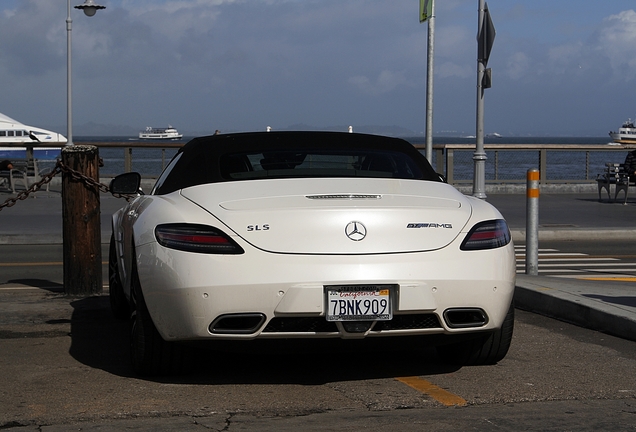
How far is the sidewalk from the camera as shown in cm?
711

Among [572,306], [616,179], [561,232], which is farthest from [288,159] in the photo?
[616,179]

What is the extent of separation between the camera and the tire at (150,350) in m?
5.28

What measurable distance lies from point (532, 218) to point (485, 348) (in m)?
3.63

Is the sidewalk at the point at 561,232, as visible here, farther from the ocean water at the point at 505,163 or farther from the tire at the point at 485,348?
the tire at the point at 485,348

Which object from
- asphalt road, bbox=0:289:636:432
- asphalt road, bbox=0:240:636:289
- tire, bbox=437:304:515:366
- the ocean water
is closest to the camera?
asphalt road, bbox=0:289:636:432

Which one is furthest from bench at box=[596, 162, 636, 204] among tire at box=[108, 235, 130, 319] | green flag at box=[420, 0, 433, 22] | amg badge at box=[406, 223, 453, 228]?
amg badge at box=[406, 223, 453, 228]

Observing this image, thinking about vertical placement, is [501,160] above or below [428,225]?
below

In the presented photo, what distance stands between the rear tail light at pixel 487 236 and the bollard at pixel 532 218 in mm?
3448

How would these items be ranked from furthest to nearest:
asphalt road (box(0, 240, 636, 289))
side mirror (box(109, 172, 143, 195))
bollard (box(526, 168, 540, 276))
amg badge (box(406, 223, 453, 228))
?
asphalt road (box(0, 240, 636, 289)) → bollard (box(526, 168, 540, 276)) → side mirror (box(109, 172, 143, 195)) → amg badge (box(406, 223, 453, 228))

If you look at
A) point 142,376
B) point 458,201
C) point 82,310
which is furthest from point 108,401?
point 82,310

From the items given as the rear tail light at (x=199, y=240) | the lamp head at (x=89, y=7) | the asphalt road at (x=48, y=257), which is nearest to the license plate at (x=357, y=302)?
the rear tail light at (x=199, y=240)

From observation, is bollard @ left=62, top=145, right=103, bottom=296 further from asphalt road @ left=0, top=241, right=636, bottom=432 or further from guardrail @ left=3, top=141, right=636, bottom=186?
guardrail @ left=3, top=141, right=636, bottom=186

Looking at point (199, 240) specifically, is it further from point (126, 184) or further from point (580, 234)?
point (580, 234)

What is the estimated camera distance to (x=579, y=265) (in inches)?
468
